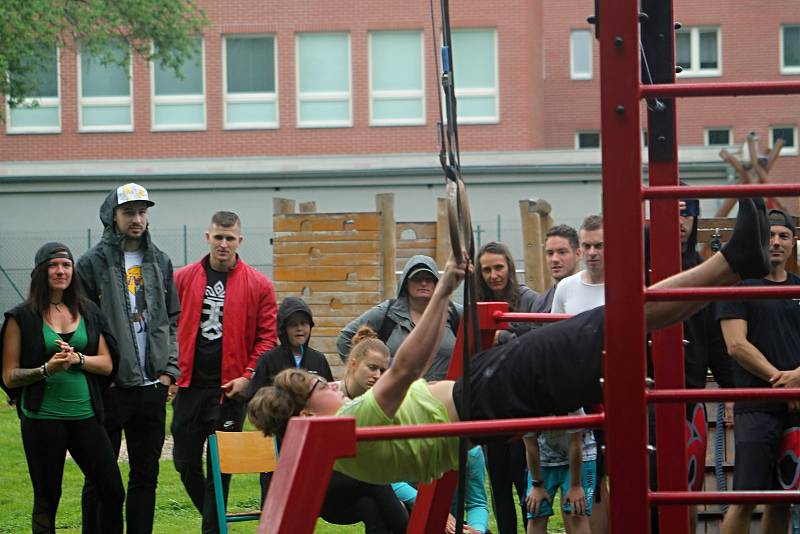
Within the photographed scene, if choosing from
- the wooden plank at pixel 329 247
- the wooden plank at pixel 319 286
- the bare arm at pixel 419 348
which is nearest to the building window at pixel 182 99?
the wooden plank at pixel 329 247

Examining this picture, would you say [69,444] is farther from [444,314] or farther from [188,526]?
[444,314]

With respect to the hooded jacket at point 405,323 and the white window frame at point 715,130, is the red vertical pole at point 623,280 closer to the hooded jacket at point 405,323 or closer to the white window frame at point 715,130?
the hooded jacket at point 405,323

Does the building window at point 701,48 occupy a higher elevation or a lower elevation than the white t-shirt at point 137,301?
higher

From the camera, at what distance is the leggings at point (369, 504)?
16.1 ft

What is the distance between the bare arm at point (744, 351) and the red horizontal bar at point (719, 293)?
85.6 inches

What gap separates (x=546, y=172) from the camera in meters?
22.1

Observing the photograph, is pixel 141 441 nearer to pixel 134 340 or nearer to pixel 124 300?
pixel 134 340

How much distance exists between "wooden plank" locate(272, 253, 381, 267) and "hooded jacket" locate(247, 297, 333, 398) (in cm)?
574

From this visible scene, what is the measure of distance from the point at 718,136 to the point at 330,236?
22.0 meters

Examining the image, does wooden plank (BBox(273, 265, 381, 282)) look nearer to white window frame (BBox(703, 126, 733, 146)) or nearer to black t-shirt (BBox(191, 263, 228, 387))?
black t-shirt (BBox(191, 263, 228, 387))

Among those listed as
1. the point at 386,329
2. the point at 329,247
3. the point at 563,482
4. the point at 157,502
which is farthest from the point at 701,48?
the point at 563,482

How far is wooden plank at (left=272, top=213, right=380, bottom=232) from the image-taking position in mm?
12602

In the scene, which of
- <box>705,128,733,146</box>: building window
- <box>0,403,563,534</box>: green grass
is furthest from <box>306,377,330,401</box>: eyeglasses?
<box>705,128,733,146</box>: building window

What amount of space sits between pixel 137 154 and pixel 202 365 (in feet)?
74.2
